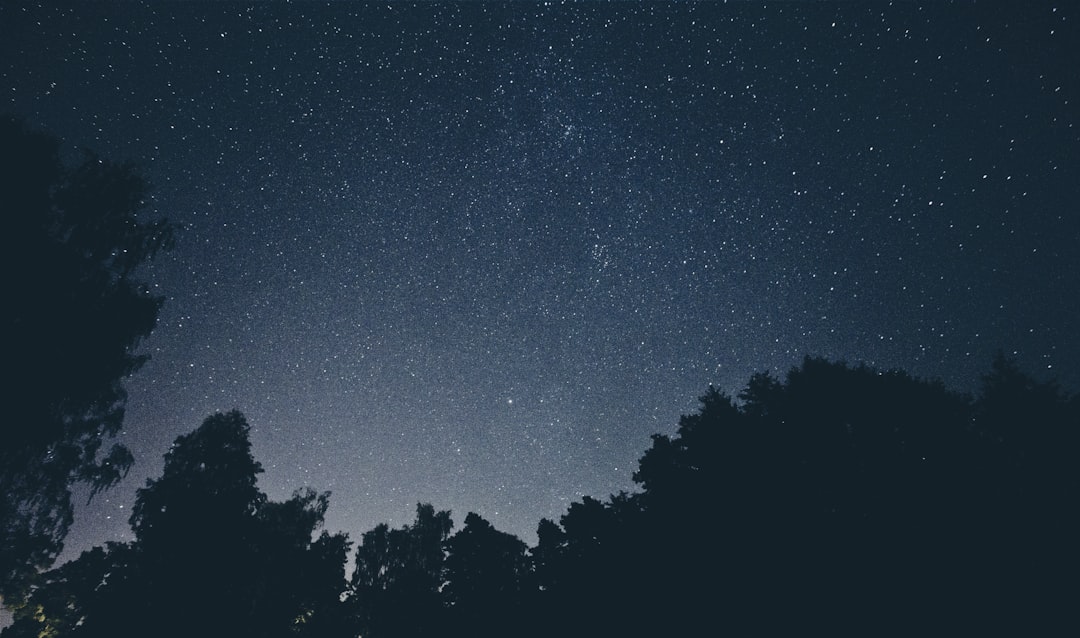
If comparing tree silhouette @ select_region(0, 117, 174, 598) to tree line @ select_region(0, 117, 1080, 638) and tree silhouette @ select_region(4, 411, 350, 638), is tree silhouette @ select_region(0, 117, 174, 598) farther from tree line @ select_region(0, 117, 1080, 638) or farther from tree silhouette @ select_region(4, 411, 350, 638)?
tree silhouette @ select_region(4, 411, 350, 638)

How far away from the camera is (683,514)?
1527cm

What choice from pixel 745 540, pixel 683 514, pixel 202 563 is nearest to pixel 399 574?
pixel 202 563

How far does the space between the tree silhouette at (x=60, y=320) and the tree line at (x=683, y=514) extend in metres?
0.07

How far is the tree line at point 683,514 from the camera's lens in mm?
12156

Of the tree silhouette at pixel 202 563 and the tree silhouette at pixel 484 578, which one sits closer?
the tree silhouette at pixel 202 563

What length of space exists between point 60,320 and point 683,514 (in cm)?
2107

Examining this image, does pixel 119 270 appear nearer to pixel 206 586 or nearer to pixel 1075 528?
pixel 206 586

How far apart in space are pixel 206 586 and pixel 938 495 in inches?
1021

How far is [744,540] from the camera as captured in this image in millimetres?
13656

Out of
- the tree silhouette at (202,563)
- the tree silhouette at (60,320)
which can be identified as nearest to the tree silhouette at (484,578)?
the tree silhouette at (202,563)

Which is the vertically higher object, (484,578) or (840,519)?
(484,578)

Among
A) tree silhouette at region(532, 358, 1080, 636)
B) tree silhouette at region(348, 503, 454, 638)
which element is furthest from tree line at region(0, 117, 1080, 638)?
tree silhouette at region(348, 503, 454, 638)

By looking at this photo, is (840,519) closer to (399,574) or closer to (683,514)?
(683,514)

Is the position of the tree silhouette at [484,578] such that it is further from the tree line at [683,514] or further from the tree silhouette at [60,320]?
the tree silhouette at [60,320]
